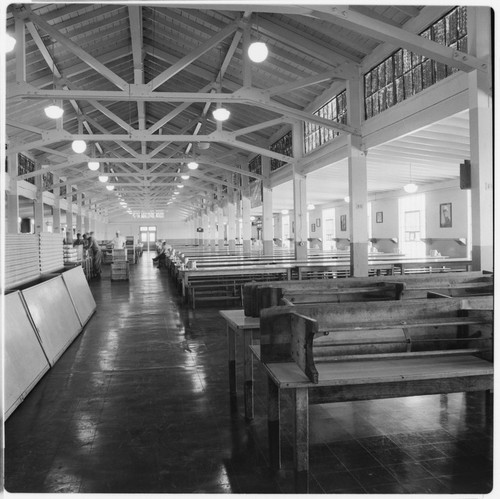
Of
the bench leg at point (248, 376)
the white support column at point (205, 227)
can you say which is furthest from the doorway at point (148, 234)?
the bench leg at point (248, 376)

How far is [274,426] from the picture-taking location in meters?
2.62

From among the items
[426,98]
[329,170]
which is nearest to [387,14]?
[426,98]

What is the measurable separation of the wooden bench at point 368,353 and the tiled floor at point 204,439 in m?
0.28

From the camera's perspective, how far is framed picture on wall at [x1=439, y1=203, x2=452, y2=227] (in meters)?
13.1

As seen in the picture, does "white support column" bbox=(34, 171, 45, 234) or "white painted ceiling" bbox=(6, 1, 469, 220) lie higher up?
"white painted ceiling" bbox=(6, 1, 469, 220)

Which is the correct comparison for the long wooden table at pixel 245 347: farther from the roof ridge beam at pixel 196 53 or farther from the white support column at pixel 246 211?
the white support column at pixel 246 211

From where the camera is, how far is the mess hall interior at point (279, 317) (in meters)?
2.47

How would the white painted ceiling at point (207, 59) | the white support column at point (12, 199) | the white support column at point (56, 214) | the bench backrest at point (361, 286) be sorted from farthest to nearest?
the white support column at point (56, 214), the white support column at point (12, 199), the white painted ceiling at point (207, 59), the bench backrest at point (361, 286)

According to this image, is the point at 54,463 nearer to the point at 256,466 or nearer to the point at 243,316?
the point at 256,466

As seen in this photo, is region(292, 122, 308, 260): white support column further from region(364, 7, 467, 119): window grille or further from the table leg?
the table leg

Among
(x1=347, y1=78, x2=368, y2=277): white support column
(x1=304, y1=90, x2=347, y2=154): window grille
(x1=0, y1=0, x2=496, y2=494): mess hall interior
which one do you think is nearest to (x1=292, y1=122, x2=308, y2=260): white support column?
(x1=0, y1=0, x2=496, y2=494): mess hall interior

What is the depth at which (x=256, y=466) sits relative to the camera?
8.18ft

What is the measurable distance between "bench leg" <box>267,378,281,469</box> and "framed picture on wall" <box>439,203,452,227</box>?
1176cm

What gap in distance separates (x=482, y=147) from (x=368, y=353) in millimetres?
2915
